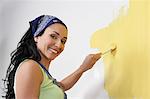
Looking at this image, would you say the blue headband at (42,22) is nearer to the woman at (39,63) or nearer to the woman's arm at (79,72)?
the woman at (39,63)

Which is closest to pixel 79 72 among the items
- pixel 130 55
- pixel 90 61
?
pixel 90 61

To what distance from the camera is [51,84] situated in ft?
2.51

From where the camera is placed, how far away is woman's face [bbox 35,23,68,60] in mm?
793

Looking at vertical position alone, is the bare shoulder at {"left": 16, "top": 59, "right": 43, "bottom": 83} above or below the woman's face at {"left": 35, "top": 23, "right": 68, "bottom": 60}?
below

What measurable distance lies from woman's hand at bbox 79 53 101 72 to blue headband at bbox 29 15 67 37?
0.40ft

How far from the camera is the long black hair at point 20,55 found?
31.2 inches

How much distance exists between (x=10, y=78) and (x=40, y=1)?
24 cm

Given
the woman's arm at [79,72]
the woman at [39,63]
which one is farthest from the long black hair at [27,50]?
the woman's arm at [79,72]

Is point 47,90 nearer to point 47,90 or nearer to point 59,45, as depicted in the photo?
point 47,90

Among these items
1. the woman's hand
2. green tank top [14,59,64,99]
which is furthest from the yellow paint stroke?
green tank top [14,59,64,99]

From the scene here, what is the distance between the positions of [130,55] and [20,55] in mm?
296

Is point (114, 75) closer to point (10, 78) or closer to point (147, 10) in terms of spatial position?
point (147, 10)

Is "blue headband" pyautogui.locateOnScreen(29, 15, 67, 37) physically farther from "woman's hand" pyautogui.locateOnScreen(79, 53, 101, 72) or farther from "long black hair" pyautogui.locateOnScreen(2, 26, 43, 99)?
"woman's hand" pyautogui.locateOnScreen(79, 53, 101, 72)

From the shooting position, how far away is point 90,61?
0.82m
